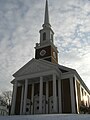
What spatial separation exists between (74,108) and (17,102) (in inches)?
448

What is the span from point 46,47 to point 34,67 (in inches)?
299

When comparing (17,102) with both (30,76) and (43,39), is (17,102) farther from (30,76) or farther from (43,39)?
Result: (43,39)

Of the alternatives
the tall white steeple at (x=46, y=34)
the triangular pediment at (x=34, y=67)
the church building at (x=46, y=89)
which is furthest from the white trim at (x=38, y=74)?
the tall white steeple at (x=46, y=34)

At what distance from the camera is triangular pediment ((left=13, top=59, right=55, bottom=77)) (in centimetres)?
2620

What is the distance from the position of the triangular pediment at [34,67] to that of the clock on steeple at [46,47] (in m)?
4.73

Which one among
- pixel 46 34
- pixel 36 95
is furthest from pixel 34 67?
pixel 46 34

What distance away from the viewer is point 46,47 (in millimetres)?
33750

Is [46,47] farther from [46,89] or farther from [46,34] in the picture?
[46,89]

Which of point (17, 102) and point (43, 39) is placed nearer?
point (17, 102)

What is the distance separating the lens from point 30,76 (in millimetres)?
26875

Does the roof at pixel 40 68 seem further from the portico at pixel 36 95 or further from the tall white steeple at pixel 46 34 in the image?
the tall white steeple at pixel 46 34

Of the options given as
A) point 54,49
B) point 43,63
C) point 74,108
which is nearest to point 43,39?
point 54,49

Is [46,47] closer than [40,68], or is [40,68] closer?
[40,68]

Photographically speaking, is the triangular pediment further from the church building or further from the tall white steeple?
the tall white steeple
